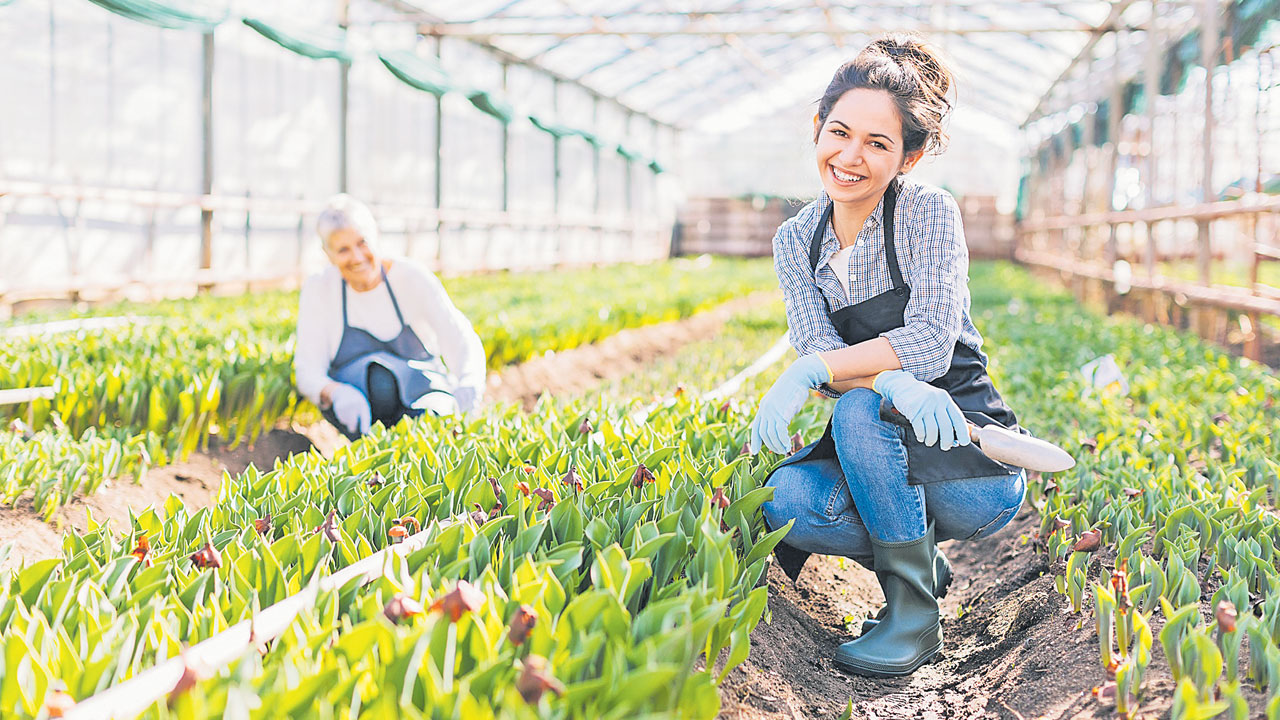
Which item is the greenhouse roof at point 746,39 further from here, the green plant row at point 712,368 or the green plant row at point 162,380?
the green plant row at point 162,380

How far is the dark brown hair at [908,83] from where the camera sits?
91.4 inches

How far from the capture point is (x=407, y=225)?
46.6 feet

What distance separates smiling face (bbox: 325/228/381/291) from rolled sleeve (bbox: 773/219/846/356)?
181 centimetres

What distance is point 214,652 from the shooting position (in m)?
1.45

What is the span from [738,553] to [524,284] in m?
9.25

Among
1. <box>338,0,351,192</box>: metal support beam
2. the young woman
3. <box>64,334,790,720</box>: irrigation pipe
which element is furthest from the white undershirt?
<box>338,0,351,192</box>: metal support beam

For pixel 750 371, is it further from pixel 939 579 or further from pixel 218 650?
pixel 218 650

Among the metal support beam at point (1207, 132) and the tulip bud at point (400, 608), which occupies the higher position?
the metal support beam at point (1207, 132)

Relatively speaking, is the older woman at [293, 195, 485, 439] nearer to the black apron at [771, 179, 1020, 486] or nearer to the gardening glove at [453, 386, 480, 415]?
the gardening glove at [453, 386, 480, 415]

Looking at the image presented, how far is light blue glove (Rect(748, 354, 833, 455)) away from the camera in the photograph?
90.1 inches

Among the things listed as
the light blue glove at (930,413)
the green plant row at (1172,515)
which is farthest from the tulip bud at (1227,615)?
the light blue glove at (930,413)

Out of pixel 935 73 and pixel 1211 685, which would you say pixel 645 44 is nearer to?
pixel 935 73

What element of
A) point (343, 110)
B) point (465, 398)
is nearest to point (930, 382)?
point (465, 398)

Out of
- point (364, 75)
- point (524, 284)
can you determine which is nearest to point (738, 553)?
point (524, 284)
